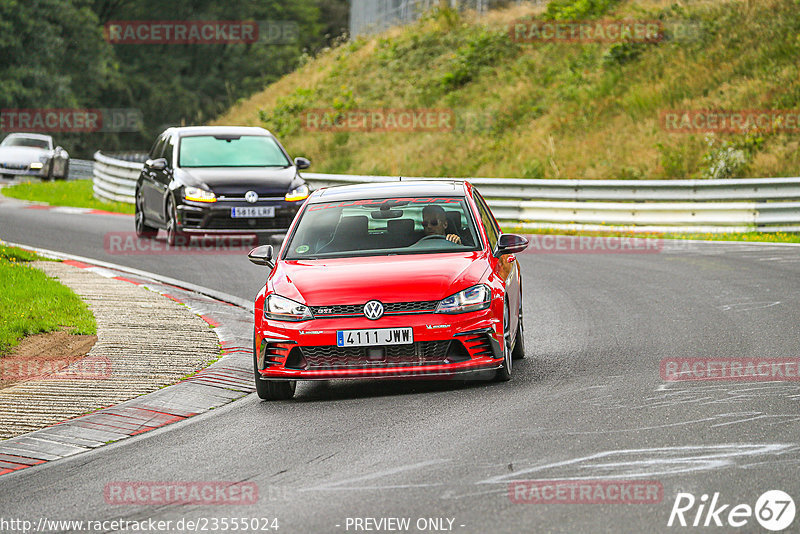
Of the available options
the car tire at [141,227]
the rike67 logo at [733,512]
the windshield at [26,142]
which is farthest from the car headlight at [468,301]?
the windshield at [26,142]

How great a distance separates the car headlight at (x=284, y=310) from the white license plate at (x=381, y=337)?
369 millimetres

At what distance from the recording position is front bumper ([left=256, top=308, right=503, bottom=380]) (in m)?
8.48

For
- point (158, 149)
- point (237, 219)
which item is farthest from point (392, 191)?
point (158, 149)

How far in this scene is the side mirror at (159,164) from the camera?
19.0 metres

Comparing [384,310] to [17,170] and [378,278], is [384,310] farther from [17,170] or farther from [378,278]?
[17,170]

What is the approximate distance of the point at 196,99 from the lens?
70.6 m

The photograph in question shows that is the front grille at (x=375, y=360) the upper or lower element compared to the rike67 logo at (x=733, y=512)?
upper

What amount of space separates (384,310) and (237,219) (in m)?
9.79

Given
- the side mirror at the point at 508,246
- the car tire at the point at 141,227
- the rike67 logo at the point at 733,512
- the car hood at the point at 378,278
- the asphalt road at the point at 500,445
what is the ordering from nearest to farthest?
the rike67 logo at the point at 733,512 < the asphalt road at the point at 500,445 < the car hood at the point at 378,278 < the side mirror at the point at 508,246 < the car tire at the point at 141,227

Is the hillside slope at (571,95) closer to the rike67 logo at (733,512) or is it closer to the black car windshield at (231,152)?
the black car windshield at (231,152)

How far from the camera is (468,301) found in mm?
8695

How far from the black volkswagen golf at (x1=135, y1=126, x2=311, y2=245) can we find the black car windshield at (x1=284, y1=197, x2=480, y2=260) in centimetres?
796

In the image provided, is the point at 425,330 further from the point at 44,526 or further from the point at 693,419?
the point at 44,526

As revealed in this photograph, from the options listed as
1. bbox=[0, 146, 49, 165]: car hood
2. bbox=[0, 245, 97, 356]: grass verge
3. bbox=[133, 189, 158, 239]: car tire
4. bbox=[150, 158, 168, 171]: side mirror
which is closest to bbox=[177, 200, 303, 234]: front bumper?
bbox=[150, 158, 168, 171]: side mirror
